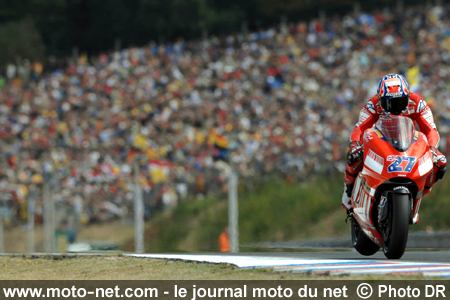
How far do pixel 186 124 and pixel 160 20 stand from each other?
45.9 feet

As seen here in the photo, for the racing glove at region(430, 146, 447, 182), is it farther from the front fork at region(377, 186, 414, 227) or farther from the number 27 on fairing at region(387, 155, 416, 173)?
the front fork at region(377, 186, 414, 227)

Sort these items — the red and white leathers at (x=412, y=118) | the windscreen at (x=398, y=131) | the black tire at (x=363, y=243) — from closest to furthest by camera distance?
the windscreen at (x=398, y=131) → the red and white leathers at (x=412, y=118) → the black tire at (x=363, y=243)

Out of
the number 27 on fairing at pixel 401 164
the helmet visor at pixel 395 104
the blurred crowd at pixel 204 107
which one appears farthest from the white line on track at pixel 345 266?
the blurred crowd at pixel 204 107

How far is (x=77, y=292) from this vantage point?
6.02 metres

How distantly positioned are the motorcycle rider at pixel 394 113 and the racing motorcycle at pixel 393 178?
14 centimetres

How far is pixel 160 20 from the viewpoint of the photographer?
123 ft

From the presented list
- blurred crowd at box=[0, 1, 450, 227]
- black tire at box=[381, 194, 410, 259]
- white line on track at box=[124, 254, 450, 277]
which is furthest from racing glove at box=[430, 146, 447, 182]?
blurred crowd at box=[0, 1, 450, 227]

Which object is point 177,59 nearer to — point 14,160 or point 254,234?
point 14,160

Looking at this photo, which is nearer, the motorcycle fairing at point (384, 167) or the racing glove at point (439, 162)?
the motorcycle fairing at point (384, 167)

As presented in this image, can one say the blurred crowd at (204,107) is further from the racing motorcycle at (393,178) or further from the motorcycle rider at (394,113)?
the racing motorcycle at (393,178)

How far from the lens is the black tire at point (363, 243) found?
8391 mm

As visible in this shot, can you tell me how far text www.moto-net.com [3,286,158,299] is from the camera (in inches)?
226

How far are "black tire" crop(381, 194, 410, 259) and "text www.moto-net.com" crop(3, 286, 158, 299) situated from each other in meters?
2.36

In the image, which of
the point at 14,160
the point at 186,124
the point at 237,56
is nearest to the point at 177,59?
the point at 237,56
